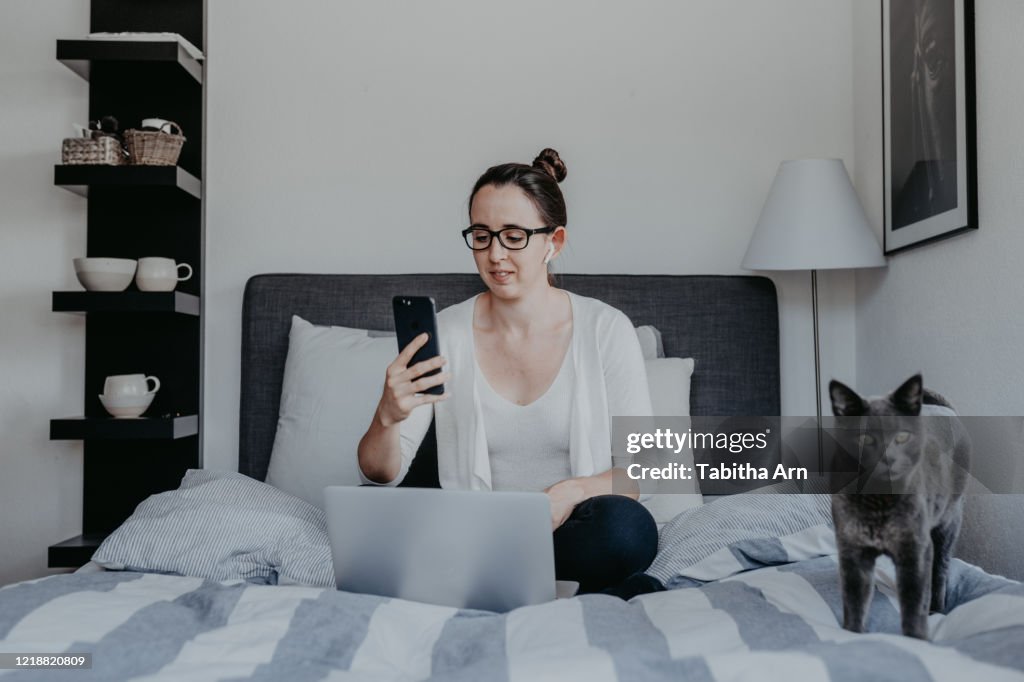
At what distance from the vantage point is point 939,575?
96cm

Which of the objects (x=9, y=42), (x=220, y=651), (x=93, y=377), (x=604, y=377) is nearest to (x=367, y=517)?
(x=220, y=651)

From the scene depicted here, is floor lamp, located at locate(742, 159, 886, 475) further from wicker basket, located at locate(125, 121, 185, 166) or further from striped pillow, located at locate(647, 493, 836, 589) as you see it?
wicker basket, located at locate(125, 121, 185, 166)

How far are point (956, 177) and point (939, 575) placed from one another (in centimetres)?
121

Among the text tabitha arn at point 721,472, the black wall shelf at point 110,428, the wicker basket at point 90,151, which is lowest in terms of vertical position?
the text tabitha arn at point 721,472

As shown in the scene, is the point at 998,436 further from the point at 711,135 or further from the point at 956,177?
the point at 711,135

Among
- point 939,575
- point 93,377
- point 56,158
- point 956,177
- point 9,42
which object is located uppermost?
point 9,42

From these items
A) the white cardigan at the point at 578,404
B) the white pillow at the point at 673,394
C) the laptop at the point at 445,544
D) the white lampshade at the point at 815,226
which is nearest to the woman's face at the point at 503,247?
the white cardigan at the point at 578,404

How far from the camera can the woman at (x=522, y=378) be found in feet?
5.57

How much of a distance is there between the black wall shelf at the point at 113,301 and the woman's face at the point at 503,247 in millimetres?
1015

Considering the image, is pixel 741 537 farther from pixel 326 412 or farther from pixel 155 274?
pixel 155 274

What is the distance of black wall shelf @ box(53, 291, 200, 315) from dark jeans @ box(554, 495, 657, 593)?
1.34 meters

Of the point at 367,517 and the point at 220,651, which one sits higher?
the point at 367,517

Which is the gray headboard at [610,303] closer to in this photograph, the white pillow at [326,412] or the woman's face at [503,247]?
the white pillow at [326,412]

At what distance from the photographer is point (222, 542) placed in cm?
158
